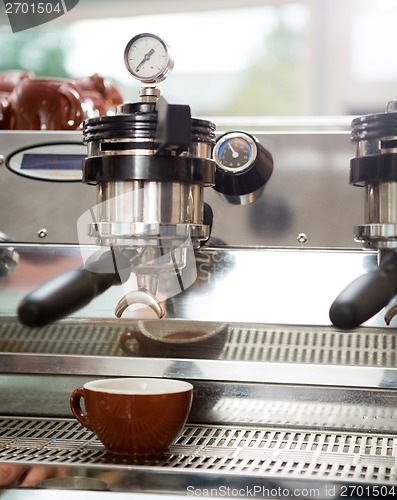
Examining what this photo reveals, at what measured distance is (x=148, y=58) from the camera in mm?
619

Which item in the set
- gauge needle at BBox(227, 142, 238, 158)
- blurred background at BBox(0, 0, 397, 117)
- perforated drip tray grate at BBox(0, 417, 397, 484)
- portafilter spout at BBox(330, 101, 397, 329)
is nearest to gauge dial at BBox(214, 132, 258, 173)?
gauge needle at BBox(227, 142, 238, 158)

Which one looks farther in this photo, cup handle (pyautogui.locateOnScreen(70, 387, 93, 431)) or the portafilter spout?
cup handle (pyautogui.locateOnScreen(70, 387, 93, 431))

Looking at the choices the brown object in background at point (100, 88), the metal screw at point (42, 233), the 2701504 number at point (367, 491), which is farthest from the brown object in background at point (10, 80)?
the 2701504 number at point (367, 491)

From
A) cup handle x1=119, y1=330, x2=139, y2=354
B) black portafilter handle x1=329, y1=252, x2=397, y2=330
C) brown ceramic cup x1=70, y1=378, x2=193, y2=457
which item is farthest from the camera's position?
cup handle x1=119, y1=330, x2=139, y2=354

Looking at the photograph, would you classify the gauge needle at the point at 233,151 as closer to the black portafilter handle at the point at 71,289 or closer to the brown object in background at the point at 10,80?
the black portafilter handle at the point at 71,289

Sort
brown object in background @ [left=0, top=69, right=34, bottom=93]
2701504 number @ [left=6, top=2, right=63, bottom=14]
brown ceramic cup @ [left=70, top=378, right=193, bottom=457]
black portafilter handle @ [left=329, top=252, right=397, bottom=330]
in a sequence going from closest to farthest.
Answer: black portafilter handle @ [left=329, top=252, right=397, bottom=330] < brown ceramic cup @ [left=70, top=378, right=193, bottom=457] < brown object in background @ [left=0, top=69, right=34, bottom=93] < 2701504 number @ [left=6, top=2, right=63, bottom=14]

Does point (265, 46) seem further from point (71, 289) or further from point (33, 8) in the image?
point (71, 289)

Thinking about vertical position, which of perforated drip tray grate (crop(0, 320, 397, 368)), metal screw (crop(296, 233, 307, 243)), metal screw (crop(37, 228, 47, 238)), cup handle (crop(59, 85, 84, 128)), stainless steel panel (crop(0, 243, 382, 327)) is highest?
cup handle (crop(59, 85, 84, 128))

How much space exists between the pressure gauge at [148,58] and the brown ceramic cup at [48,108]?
7.1 inches

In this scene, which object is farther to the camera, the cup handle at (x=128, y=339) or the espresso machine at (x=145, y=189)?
the cup handle at (x=128, y=339)

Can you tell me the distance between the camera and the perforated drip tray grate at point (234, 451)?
0.55 metres

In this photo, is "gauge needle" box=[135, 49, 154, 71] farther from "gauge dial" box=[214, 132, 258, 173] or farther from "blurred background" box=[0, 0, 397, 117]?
"blurred background" box=[0, 0, 397, 117]

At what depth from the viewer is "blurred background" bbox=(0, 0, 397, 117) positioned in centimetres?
244

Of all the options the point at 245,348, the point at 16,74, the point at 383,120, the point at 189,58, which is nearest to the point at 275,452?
the point at 245,348
